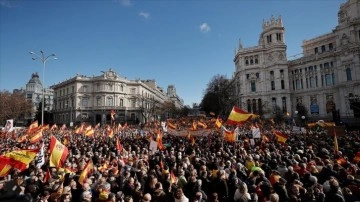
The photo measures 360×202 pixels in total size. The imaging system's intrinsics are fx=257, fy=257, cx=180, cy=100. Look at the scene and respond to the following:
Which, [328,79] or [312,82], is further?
[312,82]

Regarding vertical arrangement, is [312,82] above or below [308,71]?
below

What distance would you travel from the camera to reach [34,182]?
25.7 feet

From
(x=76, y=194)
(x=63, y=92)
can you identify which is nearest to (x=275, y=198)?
(x=76, y=194)

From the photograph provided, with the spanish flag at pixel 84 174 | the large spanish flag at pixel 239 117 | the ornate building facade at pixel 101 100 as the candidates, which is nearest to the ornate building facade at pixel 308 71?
the ornate building facade at pixel 101 100

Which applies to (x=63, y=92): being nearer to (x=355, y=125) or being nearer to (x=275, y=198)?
(x=355, y=125)

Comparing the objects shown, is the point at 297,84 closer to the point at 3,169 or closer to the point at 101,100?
the point at 101,100

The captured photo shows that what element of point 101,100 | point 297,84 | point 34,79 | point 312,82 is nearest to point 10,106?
point 101,100

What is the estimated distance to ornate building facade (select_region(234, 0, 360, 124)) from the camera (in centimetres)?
4862

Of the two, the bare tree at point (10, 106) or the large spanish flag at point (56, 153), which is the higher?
the bare tree at point (10, 106)

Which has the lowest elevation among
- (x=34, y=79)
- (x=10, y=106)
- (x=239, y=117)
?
(x=239, y=117)

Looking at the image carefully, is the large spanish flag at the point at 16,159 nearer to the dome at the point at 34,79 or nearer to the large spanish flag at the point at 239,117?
the large spanish flag at the point at 239,117

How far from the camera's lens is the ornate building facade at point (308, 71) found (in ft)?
160

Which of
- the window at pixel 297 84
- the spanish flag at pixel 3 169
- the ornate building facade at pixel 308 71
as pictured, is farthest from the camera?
the window at pixel 297 84

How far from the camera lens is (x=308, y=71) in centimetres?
5734
